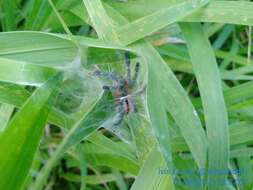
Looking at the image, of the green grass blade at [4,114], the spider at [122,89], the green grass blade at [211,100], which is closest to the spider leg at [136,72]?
the spider at [122,89]

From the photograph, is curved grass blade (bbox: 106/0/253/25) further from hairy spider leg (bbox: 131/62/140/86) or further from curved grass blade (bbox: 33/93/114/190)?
curved grass blade (bbox: 33/93/114/190)

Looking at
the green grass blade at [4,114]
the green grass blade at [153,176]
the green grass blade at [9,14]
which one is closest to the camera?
the green grass blade at [153,176]

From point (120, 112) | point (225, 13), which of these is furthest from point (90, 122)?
point (225, 13)

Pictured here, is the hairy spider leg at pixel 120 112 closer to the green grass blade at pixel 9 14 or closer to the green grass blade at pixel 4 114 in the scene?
the green grass blade at pixel 4 114

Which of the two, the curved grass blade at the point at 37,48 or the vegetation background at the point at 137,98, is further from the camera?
the curved grass blade at the point at 37,48

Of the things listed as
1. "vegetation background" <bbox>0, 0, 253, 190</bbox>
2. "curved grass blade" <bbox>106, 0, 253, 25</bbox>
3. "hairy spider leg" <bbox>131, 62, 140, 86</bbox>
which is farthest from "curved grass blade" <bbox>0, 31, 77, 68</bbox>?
"curved grass blade" <bbox>106, 0, 253, 25</bbox>

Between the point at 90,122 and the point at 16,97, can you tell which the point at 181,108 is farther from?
the point at 16,97

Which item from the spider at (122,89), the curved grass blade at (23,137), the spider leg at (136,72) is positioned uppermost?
the spider leg at (136,72)

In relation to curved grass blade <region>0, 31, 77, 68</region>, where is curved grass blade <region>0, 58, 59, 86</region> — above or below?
below

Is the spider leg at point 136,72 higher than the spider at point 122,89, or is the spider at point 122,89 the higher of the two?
the spider leg at point 136,72
